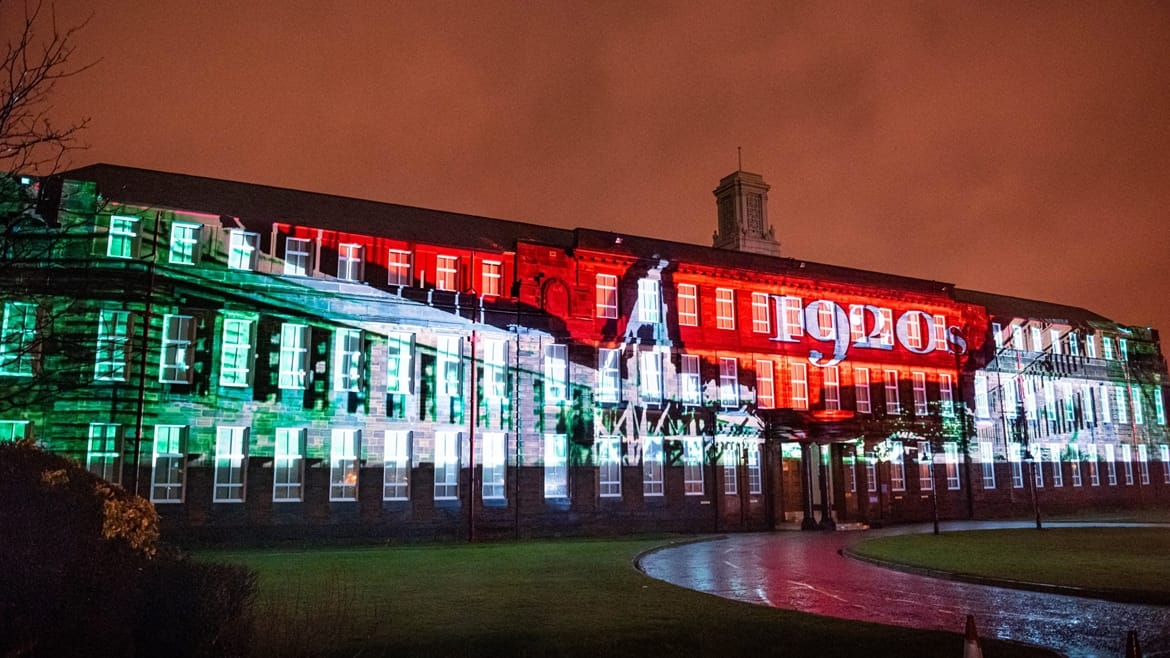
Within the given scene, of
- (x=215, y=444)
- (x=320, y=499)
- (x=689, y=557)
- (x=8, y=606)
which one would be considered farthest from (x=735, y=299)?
(x=8, y=606)

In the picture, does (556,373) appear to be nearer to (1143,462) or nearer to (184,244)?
(184,244)

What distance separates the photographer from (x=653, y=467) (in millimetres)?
39312

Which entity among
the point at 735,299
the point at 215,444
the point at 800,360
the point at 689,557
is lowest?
the point at 689,557

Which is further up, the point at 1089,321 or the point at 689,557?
the point at 1089,321

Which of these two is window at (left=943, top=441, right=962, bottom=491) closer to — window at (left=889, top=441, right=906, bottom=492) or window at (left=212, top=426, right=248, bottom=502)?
window at (left=889, top=441, right=906, bottom=492)

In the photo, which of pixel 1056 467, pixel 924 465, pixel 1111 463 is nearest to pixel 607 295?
pixel 924 465

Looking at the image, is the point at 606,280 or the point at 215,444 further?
the point at 606,280

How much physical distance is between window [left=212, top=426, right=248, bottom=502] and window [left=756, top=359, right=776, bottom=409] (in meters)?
23.7

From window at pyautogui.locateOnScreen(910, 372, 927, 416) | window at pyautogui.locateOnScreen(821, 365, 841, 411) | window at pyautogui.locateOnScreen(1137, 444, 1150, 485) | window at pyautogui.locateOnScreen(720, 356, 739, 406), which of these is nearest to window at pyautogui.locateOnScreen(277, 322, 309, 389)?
window at pyautogui.locateOnScreen(720, 356, 739, 406)

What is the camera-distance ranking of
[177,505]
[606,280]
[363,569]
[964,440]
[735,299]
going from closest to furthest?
[363,569] < [177,505] < [606,280] < [735,299] < [964,440]

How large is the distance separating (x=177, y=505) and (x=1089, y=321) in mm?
58848

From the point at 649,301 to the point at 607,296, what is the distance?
2.14 metres

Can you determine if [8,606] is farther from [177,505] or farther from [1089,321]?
[1089,321]

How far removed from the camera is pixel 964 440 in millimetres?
48781
